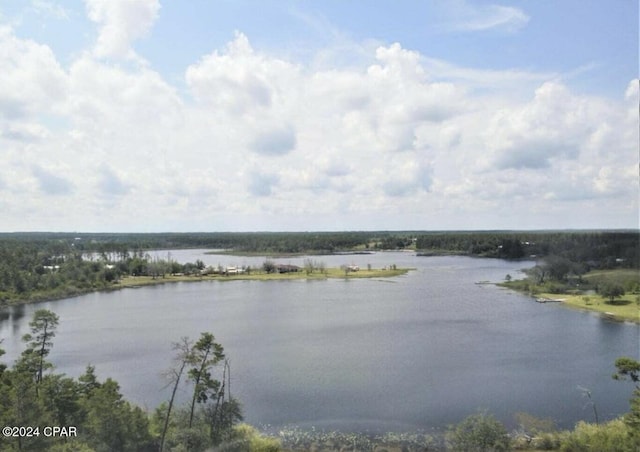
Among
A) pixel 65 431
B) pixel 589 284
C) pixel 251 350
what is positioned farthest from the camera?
pixel 589 284

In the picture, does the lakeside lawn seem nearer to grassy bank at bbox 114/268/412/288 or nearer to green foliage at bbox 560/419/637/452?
green foliage at bbox 560/419/637/452

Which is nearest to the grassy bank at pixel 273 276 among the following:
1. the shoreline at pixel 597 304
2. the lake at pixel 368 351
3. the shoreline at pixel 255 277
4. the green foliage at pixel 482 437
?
the shoreline at pixel 255 277

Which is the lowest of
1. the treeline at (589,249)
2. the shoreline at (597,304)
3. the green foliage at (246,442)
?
the shoreline at (597,304)

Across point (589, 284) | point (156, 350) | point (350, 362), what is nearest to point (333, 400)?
point (350, 362)

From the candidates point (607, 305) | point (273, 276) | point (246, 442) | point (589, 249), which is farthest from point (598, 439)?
point (273, 276)

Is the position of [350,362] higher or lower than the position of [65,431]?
lower

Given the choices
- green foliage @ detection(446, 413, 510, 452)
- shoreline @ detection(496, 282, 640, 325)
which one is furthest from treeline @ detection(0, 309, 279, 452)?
shoreline @ detection(496, 282, 640, 325)

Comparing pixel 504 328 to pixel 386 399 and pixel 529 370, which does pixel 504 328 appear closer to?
pixel 529 370

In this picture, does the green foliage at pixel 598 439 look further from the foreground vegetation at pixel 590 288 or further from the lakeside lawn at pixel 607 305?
the foreground vegetation at pixel 590 288
